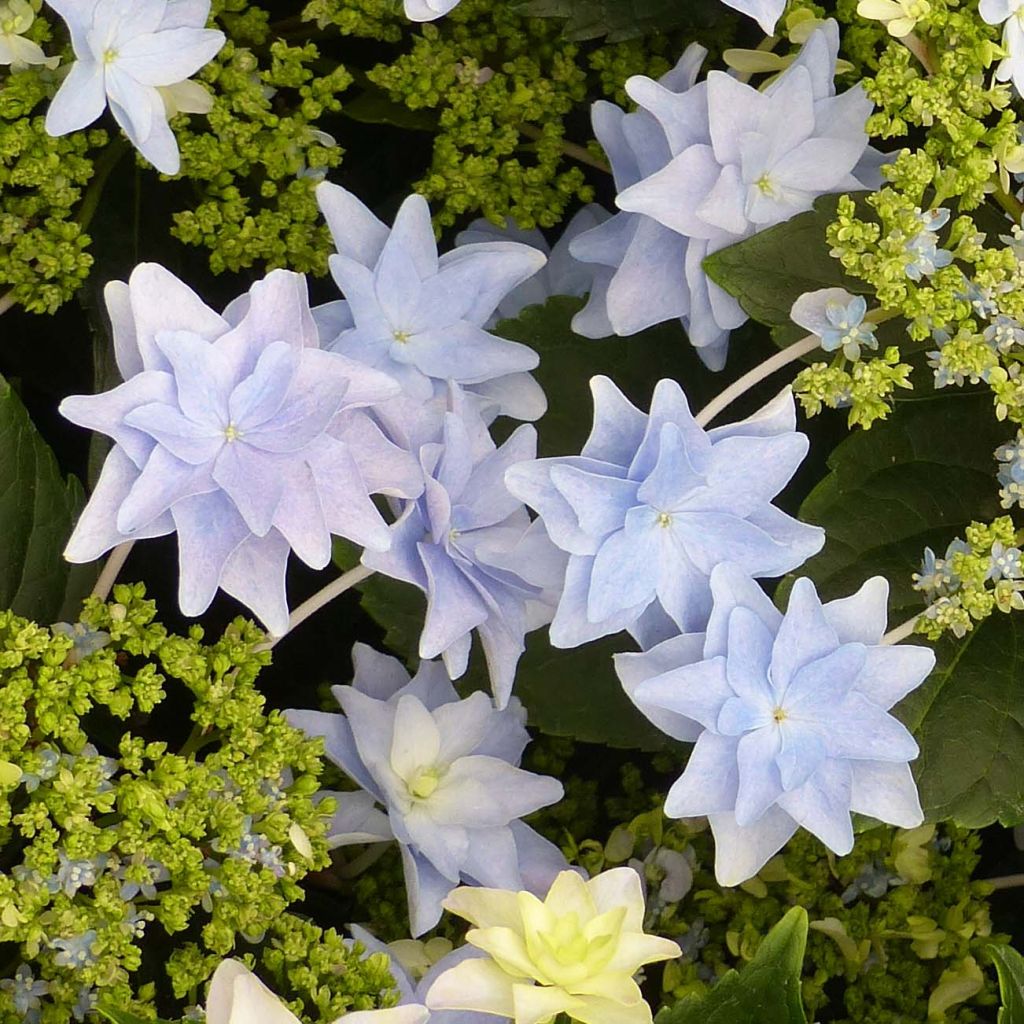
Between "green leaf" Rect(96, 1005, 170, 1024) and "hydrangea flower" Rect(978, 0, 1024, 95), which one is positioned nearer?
"green leaf" Rect(96, 1005, 170, 1024)

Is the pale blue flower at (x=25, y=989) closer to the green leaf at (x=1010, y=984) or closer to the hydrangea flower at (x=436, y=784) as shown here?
the hydrangea flower at (x=436, y=784)

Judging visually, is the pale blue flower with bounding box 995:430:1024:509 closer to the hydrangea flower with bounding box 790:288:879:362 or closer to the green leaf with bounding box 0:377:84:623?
the hydrangea flower with bounding box 790:288:879:362

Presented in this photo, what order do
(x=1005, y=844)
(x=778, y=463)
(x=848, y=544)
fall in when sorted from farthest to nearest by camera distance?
(x=1005, y=844) → (x=848, y=544) → (x=778, y=463)

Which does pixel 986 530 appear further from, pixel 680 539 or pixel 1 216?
pixel 1 216

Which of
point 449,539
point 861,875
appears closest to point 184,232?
point 449,539

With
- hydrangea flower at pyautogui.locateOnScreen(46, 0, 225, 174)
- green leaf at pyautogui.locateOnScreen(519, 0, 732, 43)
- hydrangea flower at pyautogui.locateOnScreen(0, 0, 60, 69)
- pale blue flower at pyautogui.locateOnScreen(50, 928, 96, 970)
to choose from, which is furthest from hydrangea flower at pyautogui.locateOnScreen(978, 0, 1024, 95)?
pale blue flower at pyautogui.locateOnScreen(50, 928, 96, 970)

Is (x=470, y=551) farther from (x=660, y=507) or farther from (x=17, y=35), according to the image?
(x=17, y=35)
